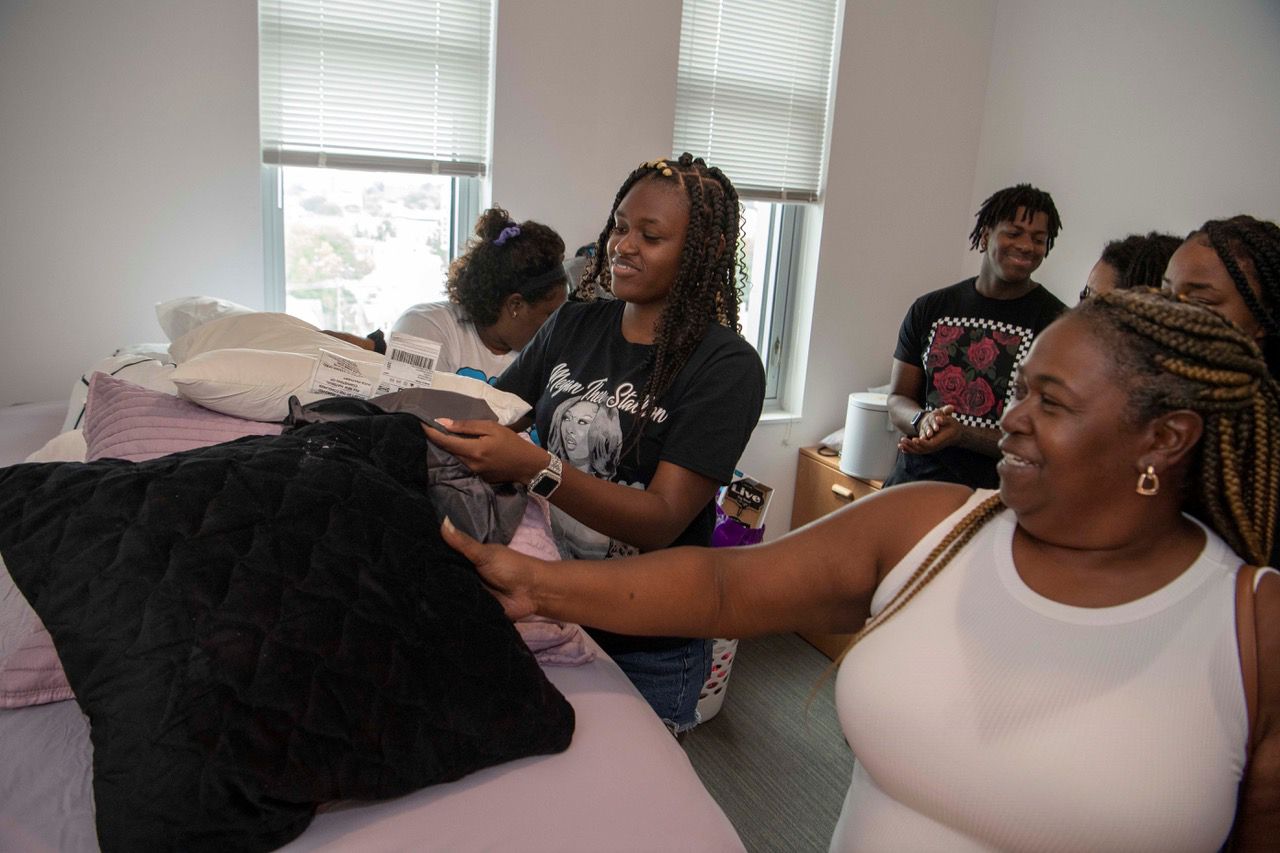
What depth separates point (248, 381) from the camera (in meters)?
1.42

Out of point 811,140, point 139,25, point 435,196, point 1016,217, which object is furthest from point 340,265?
point 1016,217

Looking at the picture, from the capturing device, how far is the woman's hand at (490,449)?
1.31 meters

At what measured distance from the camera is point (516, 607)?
1.20 metres

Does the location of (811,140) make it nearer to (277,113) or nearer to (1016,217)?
(1016,217)

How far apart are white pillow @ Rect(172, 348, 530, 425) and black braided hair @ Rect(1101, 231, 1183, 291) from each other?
70.2 inches

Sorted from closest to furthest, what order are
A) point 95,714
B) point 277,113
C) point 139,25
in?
1. point 95,714
2. point 139,25
3. point 277,113

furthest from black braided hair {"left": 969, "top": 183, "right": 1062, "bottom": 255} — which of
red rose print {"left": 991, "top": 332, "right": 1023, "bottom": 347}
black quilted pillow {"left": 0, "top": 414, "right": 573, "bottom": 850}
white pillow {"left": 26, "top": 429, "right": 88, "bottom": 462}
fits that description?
white pillow {"left": 26, "top": 429, "right": 88, "bottom": 462}

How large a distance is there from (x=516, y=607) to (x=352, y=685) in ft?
0.96

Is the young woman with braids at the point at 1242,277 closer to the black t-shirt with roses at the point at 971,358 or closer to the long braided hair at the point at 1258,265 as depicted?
the long braided hair at the point at 1258,265

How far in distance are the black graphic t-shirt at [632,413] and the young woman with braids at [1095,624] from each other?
0.38m

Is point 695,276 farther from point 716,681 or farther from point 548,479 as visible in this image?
point 716,681

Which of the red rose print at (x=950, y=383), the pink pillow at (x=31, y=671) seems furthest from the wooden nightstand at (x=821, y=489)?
the pink pillow at (x=31, y=671)

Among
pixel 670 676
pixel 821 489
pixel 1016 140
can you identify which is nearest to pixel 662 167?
pixel 670 676

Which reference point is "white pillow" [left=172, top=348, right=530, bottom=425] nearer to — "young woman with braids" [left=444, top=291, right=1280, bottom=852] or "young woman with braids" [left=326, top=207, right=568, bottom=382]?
"young woman with braids" [left=444, top=291, right=1280, bottom=852]
